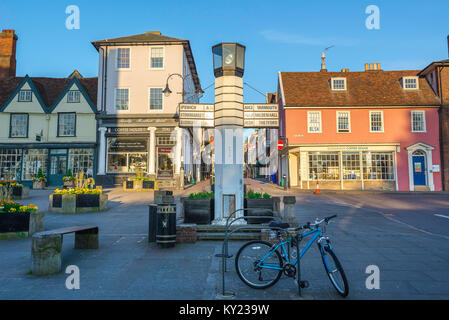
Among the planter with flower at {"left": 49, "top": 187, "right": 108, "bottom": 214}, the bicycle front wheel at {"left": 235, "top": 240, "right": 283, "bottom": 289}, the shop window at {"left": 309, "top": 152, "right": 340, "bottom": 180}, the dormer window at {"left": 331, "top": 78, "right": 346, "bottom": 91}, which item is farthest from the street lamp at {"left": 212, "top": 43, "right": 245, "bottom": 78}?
the dormer window at {"left": 331, "top": 78, "right": 346, "bottom": 91}

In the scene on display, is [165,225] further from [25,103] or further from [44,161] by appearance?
[25,103]

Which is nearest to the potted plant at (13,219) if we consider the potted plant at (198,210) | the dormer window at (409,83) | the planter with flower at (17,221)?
the planter with flower at (17,221)

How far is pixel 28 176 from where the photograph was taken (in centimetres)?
2619

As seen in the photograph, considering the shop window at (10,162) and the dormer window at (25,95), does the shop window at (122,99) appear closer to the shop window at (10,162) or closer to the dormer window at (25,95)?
the dormer window at (25,95)

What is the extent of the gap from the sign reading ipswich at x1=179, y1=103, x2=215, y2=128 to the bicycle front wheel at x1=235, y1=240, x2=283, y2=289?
4.46m

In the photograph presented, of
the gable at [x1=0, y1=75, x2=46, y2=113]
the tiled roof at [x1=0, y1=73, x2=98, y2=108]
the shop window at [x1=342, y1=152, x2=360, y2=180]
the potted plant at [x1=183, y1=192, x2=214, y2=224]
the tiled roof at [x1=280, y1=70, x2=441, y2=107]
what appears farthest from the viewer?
the tiled roof at [x1=0, y1=73, x2=98, y2=108]

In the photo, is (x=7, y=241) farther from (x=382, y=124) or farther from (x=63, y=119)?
(x=382, y=124)

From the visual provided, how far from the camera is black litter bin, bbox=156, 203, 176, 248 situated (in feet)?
21.5

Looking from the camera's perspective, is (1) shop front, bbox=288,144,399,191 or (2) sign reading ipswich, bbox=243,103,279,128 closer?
(2) sign reading ipswich, bbox=243,103,279,128

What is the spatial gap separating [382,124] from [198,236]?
22.8m

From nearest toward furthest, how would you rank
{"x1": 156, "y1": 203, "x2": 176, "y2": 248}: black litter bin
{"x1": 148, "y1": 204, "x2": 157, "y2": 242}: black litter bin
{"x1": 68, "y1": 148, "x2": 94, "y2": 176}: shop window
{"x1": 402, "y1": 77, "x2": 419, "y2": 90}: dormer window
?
{"x1": 156, "y1": 203, "x2": 176, "y2": 248}: black litter bin → {"x1": 148, "y1": 204, "x2": 157, "y2": 242}: black litter bin → {"x1": 402, "y1": 77, "x2": 419, "y2": 90}: dormer window → {"x1": 68, "y1": 148, "x2": 94, "y2": 176}: shop window

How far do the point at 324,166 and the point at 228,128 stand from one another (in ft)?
61.4

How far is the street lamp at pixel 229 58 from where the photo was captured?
7944 mm

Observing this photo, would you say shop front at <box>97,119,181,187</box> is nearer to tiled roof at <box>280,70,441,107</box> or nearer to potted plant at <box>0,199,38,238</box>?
tiled roof at <box>280,70,441,107</box>
